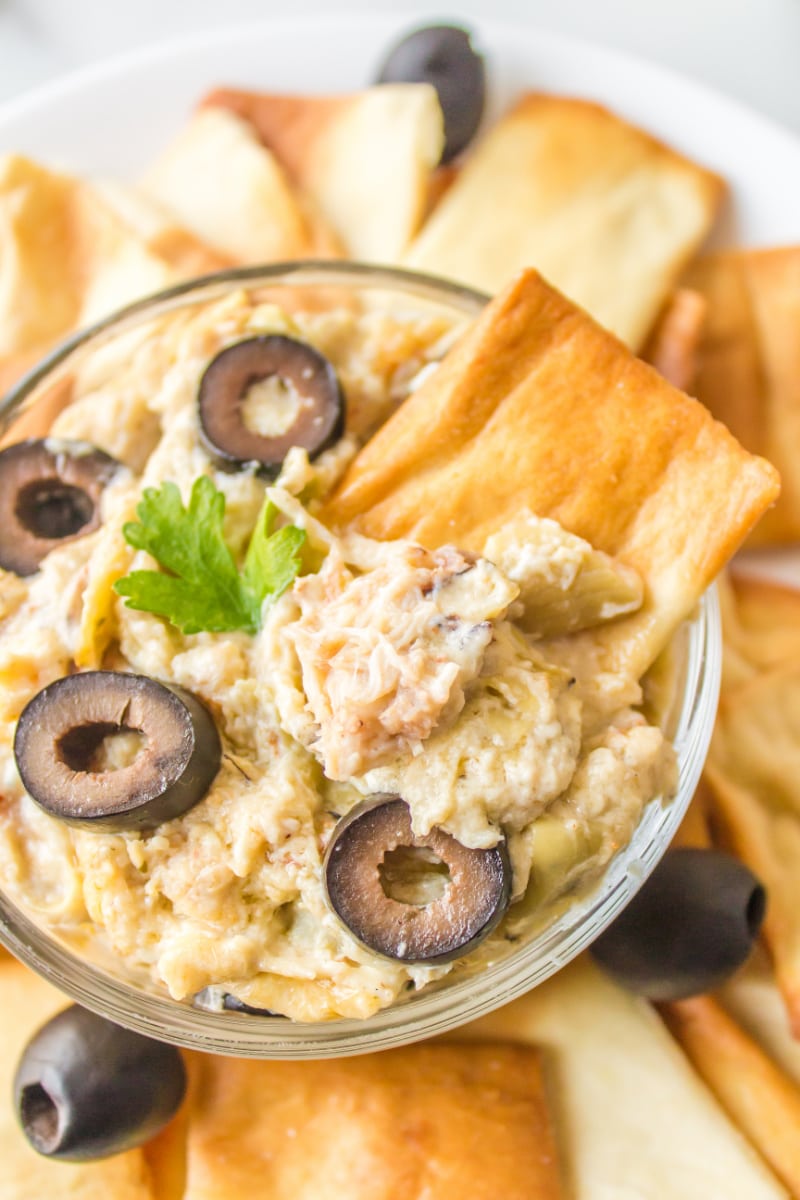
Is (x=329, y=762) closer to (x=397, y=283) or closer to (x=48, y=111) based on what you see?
(x=397, y=283)

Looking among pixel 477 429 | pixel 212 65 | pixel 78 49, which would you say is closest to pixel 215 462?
pixel 477 429

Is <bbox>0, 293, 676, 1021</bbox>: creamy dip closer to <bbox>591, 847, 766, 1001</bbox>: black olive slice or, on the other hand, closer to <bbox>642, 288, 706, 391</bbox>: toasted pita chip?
<bbox>591, 847, 766, 1001</bbox>: black olive slice

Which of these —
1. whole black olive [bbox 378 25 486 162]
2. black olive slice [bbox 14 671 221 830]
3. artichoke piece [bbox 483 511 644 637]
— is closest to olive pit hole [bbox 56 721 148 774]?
black olive slice [bbox 14 671 221 830]

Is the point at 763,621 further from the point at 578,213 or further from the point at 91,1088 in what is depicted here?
the point at 91,1088

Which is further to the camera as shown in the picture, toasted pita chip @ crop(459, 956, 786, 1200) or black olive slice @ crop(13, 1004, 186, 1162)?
toasted pita chip @ crop(459, 956, 786, 1200)

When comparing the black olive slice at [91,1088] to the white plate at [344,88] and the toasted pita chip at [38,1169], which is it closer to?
the toasted pita chip at [38,1169]

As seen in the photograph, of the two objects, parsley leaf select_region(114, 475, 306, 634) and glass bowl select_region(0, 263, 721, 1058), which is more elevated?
parsley leaf select_region(114, 475, 306, 634)

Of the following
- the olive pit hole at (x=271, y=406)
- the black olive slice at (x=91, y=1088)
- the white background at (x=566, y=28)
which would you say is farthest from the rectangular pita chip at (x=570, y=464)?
the white background at (x=566, y=28)
